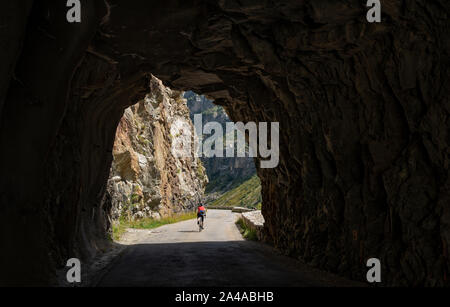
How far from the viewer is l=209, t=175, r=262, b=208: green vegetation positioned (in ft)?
407

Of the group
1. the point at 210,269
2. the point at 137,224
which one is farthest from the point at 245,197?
the point at 210,269

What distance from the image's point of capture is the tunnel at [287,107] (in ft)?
24.4

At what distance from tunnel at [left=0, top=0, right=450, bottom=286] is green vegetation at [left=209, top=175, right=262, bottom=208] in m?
106

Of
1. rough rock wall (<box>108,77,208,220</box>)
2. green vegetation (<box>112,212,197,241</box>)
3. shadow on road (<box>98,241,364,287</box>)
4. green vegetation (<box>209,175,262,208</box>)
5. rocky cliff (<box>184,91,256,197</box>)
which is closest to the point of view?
shadow on road (<box>98,241,364,287</box>)

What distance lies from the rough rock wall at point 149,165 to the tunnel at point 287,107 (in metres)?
11.2

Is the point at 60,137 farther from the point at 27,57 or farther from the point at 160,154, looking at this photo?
the point at 160,154

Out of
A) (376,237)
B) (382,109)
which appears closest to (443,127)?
(382,109)

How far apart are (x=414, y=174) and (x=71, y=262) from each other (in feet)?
30.0

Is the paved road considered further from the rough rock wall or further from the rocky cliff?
the rocky cliff

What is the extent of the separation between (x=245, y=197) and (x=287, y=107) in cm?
12075

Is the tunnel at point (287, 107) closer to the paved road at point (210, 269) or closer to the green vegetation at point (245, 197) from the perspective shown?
the paved road at point (210, 269)

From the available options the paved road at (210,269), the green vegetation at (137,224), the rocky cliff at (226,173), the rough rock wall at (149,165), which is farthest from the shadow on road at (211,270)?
the rocky cliff at (226,173)

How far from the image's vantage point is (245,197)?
13312 cm

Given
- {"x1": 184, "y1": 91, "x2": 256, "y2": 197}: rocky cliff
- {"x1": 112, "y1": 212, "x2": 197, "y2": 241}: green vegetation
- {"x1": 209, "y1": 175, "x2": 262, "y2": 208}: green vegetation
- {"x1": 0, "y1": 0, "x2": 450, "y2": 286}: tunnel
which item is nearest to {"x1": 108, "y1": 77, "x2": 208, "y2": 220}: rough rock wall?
{"x1": 112, "y1": 212, "x2": 197, "y2": 241}: green vegetation
